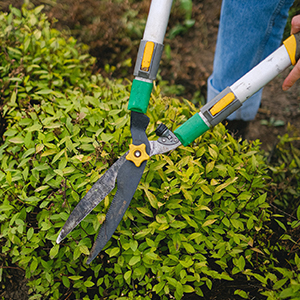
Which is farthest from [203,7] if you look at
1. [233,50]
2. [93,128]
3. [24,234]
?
[24,234]

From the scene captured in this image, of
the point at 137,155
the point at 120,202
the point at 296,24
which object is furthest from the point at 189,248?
the point at 296,24

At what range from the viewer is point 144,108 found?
1.37 meters

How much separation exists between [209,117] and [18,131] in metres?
1.26

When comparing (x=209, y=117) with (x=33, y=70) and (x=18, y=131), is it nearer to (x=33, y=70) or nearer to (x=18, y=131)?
(x=18, y=131)

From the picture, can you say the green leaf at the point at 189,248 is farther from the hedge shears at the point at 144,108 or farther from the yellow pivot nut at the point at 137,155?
the yellow pivot nut at the point at 137,155

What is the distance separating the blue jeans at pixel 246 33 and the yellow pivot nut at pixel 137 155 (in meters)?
1.26

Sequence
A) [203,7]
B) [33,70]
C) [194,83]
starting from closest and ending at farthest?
[33,70] → [194,83] → [203,7]

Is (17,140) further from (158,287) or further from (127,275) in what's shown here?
(158,287)

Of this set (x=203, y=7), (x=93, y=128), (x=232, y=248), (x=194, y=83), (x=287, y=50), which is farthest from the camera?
(x=203, y=7)

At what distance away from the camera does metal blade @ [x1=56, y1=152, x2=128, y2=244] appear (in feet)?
4.14

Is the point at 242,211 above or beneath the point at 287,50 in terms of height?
beneath

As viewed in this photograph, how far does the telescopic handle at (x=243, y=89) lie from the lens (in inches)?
51.5

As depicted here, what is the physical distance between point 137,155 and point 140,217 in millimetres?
381

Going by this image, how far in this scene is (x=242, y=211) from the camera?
1494 millimetres
